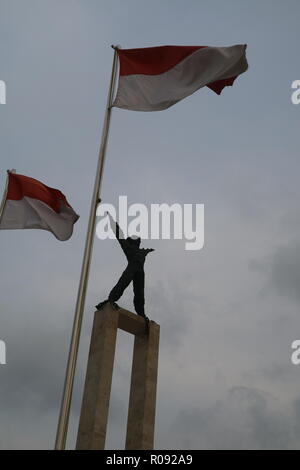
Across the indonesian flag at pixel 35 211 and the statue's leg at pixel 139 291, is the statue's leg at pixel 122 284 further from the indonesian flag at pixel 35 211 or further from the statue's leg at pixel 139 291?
the indonesian flag at pixel 35 211

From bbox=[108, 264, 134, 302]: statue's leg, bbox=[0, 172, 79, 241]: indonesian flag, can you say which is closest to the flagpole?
bbox=[108, 264, 134, 302]: statue's leg

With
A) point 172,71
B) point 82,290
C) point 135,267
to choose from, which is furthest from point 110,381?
point 172,71

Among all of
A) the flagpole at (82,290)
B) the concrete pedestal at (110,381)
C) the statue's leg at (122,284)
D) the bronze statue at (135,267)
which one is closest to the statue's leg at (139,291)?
the bronze statue at (135,267)

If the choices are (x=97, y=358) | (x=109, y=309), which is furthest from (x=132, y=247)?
(x=97, y=358)

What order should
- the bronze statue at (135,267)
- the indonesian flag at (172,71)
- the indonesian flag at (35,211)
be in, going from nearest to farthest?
the indonesian flag at (172,71), the bronze statue at (135,267), the indonesian flag at (35,211)

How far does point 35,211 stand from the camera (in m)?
17.5

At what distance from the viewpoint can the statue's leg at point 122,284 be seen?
1488cm

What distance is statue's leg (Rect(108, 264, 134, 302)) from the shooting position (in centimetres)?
1488

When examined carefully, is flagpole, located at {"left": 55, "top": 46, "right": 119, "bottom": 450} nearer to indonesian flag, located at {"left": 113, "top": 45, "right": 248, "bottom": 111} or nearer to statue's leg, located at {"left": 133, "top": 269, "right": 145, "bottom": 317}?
indonesian flag, located at {"left": 113, "top": 45, "right": 248, "bottom": 111}

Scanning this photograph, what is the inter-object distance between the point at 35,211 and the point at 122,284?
432 centimetres

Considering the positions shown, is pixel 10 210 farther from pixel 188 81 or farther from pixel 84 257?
pixel 188 81

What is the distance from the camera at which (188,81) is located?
1491 centimetres

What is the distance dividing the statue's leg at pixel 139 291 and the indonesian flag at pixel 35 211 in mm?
2955
